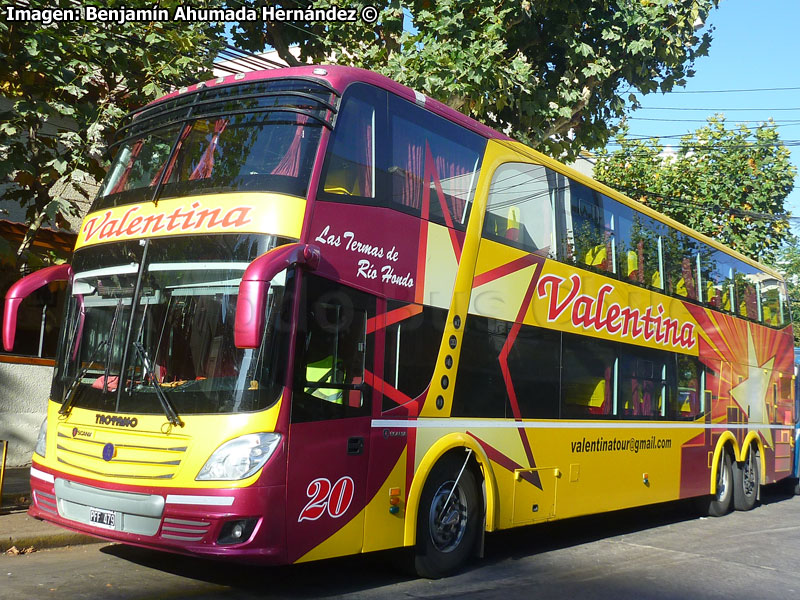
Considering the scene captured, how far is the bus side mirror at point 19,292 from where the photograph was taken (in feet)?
22.6

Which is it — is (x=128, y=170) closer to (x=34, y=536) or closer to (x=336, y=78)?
(x=336, y=78)

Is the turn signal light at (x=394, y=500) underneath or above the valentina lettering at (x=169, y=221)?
underneath

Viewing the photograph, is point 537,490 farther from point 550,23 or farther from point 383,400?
point 550,23

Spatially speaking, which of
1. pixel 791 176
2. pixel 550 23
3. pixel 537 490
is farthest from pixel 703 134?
pixel 537 490

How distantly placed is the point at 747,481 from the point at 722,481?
1219 mm

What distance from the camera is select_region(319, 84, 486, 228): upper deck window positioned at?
6805 mm

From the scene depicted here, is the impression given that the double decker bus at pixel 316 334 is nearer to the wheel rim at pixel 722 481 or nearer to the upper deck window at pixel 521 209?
the upper deck window at pixel 521 209

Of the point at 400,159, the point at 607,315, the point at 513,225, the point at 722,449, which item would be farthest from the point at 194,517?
the point at 722,449

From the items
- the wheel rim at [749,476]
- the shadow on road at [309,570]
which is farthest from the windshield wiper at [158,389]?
the wheel rim at [749,476]

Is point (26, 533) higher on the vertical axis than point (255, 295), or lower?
lower

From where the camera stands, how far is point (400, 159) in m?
7.39

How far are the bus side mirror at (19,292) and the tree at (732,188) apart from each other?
63.8 feet

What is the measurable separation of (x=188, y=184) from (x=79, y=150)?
3336 mm

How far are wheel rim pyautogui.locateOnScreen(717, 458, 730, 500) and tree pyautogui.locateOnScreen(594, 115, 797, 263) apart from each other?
40.8 ft
